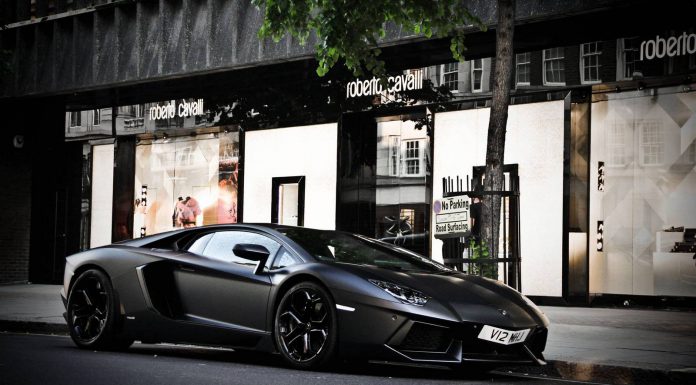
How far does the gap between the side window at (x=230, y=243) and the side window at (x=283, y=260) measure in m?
0.11

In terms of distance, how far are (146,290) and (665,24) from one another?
28.5 feet

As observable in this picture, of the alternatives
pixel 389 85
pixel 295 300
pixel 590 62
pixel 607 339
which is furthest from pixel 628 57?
pixel 295 300

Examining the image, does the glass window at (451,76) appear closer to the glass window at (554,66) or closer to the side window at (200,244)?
the glass window at (554,66)

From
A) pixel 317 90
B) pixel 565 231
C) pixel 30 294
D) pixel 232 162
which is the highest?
pixel 317 90

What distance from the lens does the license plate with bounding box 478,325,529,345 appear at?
7.12m

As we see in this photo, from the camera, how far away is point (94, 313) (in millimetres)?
9320

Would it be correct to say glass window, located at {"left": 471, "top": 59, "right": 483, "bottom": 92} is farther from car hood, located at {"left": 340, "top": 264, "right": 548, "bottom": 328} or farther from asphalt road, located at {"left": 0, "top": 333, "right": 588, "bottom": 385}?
car hood, located at {"left": 340, "top": 264, "right": 548, "bottom": 328}

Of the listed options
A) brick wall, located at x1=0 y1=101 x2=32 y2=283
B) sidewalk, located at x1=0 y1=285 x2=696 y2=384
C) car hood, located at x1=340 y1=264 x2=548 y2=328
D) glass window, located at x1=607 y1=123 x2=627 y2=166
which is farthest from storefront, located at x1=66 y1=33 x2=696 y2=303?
car hood, located at x1=340 y1=264 x2=548 y2=328

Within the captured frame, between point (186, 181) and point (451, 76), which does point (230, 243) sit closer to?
point (451, 76)

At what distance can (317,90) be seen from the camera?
719 inches

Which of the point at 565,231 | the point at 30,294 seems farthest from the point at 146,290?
the point at 30,294

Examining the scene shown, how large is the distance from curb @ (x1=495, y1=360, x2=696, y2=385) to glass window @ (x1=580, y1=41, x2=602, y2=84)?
25.5ft

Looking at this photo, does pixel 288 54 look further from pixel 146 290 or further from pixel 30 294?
pixel 146 290

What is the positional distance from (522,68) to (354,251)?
810 centimetres
